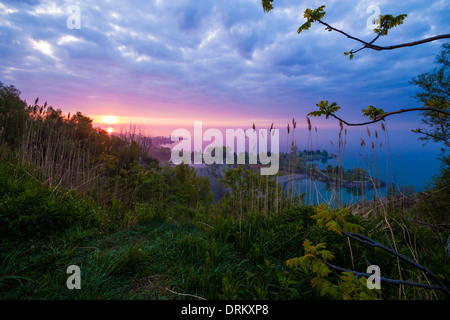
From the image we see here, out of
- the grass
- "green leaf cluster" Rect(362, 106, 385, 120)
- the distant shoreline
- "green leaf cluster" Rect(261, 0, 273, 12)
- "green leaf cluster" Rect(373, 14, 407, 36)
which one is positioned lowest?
the grass

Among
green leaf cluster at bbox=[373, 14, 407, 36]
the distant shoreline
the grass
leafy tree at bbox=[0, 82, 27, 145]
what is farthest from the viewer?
leafy tree at bbox=[0, 82, 27, 145]

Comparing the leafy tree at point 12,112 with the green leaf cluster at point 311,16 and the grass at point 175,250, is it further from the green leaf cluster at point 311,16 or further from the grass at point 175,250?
the green leaf cluster at point 311,16

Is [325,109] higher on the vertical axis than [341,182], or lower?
higher

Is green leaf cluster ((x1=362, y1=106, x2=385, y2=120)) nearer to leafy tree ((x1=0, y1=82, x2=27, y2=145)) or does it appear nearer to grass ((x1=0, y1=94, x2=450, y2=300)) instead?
grass ((x1=0, y1=94, x2=450, y2=300))

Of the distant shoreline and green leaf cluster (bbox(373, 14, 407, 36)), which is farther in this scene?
the distant shoreline

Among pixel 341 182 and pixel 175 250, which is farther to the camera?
pixel 341 182

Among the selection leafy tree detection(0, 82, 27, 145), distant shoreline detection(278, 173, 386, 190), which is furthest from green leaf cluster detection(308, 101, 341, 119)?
leafy tree detection(0, 82, 27, 145)

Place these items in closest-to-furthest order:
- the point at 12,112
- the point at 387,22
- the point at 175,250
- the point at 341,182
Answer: the point at 387,22, the point at 175,250, the point at 341,182, the point at 12,112

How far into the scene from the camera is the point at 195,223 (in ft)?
12.2

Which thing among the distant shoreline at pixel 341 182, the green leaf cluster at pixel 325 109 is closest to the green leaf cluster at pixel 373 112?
the green leaf cluster at pixel 325 109

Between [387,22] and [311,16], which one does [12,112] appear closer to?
[311,16]

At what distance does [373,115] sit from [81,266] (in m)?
3.10

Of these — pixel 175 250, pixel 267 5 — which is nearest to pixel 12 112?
pixel 175 250
